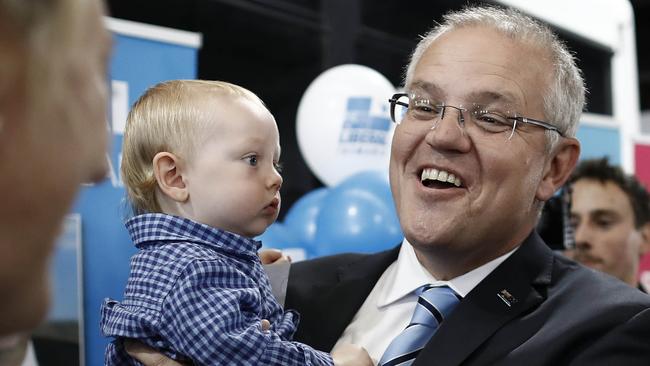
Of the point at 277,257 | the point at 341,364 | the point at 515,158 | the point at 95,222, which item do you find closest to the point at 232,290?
the point at 341,364

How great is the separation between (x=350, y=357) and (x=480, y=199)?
54 centimetres

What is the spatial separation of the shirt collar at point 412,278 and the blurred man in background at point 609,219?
2.42m

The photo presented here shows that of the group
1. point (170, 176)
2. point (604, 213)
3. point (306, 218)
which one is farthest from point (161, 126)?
point (604, 213)

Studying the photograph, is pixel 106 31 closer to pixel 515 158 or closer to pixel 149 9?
pixel 515 158

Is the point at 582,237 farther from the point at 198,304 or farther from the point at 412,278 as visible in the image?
the point at 198,304

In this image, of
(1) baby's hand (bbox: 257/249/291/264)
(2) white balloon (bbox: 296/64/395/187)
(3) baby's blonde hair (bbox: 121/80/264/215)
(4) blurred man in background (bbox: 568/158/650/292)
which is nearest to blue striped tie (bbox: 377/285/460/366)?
(1) baby's hand (bbox: 257/249/291/264)

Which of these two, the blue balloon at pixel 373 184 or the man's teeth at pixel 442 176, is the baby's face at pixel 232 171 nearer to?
the man's teeth at pixel 442 176

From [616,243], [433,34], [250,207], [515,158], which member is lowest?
[616,243]

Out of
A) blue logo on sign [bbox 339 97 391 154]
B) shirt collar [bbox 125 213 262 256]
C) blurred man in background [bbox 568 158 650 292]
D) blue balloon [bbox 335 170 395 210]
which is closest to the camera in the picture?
shirt collar [bbox 125 213 262 256]

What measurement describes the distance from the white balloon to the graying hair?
249cm

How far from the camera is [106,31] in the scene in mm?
684

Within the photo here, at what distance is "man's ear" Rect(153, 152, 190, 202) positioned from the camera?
1.73 meters

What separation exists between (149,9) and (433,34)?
18.5 feet

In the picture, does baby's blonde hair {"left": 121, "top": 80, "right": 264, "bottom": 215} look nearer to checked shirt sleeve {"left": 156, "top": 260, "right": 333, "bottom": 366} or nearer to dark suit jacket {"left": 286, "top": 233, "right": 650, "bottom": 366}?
checked shirt sleeve {"left": 156, "top": 260, "right": 333, "bottom": 366}
